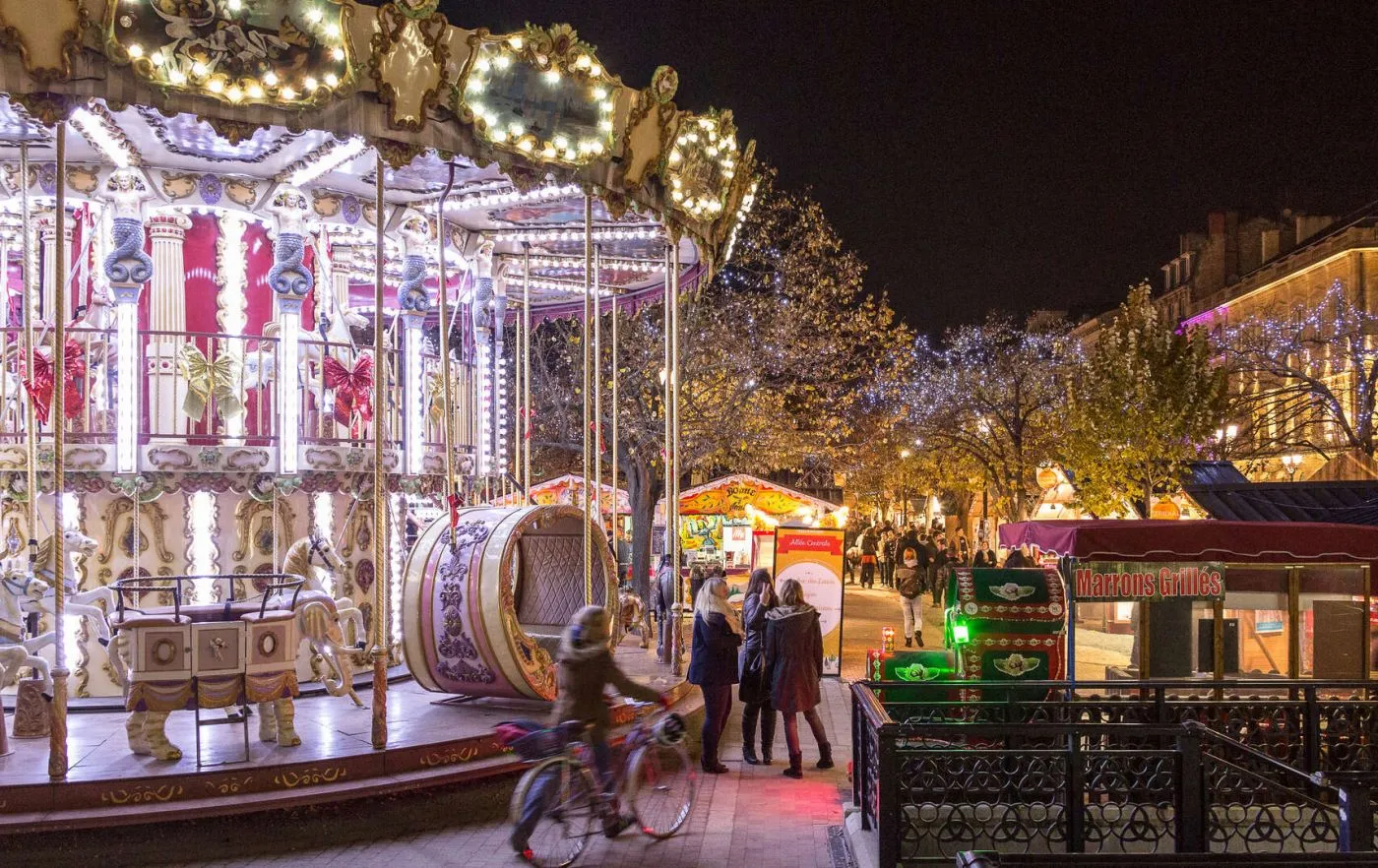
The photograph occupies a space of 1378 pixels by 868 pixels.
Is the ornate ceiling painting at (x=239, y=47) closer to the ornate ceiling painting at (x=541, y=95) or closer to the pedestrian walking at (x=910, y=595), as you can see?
the ornate ceiling painting at (x=541, y=95)

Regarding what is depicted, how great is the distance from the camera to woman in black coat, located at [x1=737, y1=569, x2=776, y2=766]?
33.6ft

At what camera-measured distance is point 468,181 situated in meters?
12.6

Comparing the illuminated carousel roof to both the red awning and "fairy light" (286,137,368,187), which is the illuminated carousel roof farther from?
the red awning

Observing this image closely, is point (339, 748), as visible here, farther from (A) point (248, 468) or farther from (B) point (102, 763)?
(A) point (248, 468)

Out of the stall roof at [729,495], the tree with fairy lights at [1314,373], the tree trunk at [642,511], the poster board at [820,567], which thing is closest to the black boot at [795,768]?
the poster board at [820,567]

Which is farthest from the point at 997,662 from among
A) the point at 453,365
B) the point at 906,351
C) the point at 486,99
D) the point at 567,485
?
the point at 906,351

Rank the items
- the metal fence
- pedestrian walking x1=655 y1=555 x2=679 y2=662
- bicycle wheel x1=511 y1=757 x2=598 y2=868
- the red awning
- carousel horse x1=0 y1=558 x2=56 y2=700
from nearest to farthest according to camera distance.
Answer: the metal fence < bicycle wheel x1=511 y1=757 x2=598 y2=868 < carousel horse x1=0 y1=558 x2=56 y2=700 < the red awning < pedestrian walking x1=655 y1=555 x2=679 y2=662

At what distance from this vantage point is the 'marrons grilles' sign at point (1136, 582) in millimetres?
9492

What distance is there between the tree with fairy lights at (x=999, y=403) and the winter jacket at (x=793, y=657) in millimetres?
21932

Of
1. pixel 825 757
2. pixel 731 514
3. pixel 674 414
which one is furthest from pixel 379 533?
pixel 731 514

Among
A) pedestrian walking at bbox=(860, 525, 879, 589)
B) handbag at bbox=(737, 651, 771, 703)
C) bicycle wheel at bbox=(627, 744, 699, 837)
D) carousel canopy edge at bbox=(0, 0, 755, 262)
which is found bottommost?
pedestrian walking at bbox=(860, 525, 879, 589)

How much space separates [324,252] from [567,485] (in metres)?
13.9

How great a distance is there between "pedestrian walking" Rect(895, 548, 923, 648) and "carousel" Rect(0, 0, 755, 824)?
5.65 meters

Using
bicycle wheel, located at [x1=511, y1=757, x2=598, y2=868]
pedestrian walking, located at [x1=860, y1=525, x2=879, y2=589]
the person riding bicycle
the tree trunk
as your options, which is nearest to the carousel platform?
bicycle wheel, located at [x1=511, y1=757, x2=598, y2=868]
